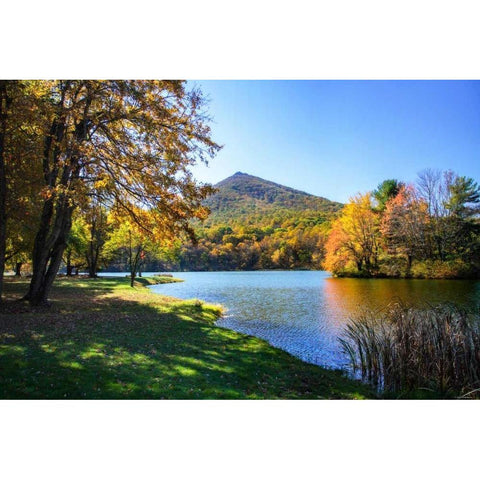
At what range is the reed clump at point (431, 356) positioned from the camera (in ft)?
16.2

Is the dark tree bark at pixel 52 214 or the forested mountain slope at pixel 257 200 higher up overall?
the forested mountain slope at pixel 257 200

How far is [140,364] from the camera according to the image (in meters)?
4.95

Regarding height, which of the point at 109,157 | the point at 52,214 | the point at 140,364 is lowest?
the point at 140,364

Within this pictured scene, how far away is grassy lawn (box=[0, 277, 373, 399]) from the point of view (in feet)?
13.1

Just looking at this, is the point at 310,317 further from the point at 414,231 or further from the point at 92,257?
the point at 92,257

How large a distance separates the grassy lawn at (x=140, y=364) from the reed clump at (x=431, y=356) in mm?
714

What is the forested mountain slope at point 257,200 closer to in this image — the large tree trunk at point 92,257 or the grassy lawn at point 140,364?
the large tree trunk at point 92,257

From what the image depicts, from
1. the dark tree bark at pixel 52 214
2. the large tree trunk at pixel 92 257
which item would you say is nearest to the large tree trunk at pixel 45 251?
the dark tree bark at pixel 52 214

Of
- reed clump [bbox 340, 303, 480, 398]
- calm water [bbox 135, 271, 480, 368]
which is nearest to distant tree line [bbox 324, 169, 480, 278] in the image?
calm water [bbox 135, 271, 480, 368]

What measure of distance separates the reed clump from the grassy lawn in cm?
71

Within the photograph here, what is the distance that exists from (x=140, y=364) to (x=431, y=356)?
16.0ft

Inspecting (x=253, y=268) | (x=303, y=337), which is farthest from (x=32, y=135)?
(x=253, y=268)

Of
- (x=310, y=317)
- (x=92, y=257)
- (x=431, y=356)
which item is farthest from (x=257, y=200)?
(x=431, y=356)

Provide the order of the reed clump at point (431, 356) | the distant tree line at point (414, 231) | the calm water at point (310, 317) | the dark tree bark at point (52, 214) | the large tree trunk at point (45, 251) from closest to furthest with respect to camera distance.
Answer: the reed clump at point (431, 356) < the calm water at point (310, 317) < the dark tree bark at point (52, 214) < the large tree trunk at point (45, 251) < the distant tree line at point (414, 231)
